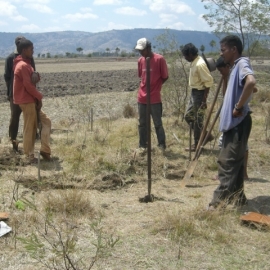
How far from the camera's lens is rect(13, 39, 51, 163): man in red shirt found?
591 centimetres

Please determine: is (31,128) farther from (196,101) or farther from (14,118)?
(196,101)

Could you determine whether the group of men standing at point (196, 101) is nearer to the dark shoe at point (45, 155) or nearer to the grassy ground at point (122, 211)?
the dark shoe at point (45, 155)

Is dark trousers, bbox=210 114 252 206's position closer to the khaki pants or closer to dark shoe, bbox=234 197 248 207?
dark shoe, bbox=234 197 248 207

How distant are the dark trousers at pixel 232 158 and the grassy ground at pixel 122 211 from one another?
0.18 meters

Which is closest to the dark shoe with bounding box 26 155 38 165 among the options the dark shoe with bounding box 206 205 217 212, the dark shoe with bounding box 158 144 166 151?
the dark shoe with bounding box 158 144 166 151

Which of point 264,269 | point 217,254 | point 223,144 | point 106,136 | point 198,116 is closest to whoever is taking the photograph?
point 264,269

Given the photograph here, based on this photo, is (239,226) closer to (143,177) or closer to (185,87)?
(143,177)

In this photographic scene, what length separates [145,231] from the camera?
3.94m

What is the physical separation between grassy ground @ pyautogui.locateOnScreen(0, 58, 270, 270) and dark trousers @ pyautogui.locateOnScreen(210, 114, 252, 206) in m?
0.18

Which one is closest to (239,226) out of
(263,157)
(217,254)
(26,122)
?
(217,254)

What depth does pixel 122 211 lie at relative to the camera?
451 cm

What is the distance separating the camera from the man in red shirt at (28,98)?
591 centimetres

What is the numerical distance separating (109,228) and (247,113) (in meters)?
1.73

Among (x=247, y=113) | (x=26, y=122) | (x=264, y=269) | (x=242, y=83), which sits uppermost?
(x=242, y=83)
